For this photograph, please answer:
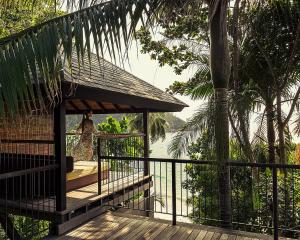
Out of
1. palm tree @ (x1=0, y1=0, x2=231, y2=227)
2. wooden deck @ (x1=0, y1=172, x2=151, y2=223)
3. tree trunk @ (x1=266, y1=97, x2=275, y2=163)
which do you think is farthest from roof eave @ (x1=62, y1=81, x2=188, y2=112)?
tree trunk @ (x1=266, y1=97, x2=275, y2=163)

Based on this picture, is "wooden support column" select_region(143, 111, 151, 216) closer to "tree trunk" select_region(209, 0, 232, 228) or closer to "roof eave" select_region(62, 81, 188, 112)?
"roof eave" select_region(62, 81, 188, 112)

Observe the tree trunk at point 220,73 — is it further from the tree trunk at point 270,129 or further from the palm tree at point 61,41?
the tree trunk at point 270,129

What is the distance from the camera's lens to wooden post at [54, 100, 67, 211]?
5559mm

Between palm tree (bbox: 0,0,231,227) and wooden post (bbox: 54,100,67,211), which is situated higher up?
palm tree (bbox: 0,0,231,227)

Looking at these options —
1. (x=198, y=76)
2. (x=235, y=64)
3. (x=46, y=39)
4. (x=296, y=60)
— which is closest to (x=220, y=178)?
(x=235, y=64)

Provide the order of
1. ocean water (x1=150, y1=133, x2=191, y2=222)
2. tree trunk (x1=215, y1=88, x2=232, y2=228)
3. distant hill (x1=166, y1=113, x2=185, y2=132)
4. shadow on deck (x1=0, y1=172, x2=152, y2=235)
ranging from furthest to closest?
1. distant hill (x1=166, y1=113, x2=185, y2=132)
2. ocean water (x1=150, y1=133, x2=191, y2=222)
3. shadow on deck (x1=0, y1=172, x2=152, y2=235)
4. tree trunk (x1=215, y1=88, x2=232, y2=228)

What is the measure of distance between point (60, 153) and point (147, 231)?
215cm

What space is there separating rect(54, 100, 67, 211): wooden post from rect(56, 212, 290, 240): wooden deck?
627 millimetres

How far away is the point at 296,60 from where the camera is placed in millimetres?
7645

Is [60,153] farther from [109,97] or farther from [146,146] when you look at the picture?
[146,146]

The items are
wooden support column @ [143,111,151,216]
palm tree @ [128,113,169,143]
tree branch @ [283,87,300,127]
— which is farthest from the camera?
palm tree @ [128,113,169,143]

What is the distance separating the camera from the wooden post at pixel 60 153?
5.56 m

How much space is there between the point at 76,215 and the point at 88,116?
139 inches

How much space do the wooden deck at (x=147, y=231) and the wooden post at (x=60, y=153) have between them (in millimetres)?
627
